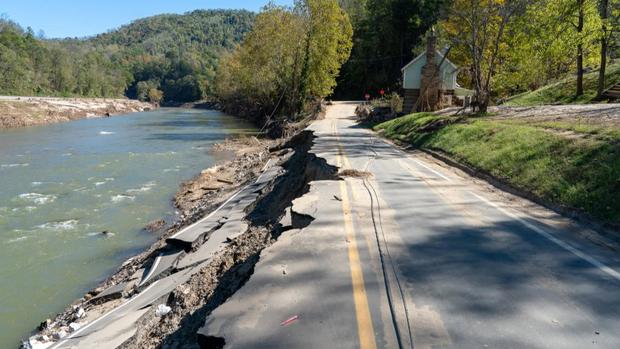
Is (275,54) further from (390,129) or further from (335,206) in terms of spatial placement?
(335,206)

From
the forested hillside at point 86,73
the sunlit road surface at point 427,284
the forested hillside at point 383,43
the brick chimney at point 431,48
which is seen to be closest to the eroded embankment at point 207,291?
the sunlit road surface at point 427,284

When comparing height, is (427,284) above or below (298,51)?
below

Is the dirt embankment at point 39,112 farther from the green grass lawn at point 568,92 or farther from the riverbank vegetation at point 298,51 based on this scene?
the green grass lawn at point 568,92

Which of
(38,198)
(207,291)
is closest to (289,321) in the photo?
(207,291)

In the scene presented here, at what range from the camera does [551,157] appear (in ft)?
37.8

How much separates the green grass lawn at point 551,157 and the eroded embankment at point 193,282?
4.60 meters

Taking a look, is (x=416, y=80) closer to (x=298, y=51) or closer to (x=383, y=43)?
(x=298, y=51)

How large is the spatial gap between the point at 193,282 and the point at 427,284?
3.91 meters

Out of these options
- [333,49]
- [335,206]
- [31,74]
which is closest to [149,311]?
[335,206]

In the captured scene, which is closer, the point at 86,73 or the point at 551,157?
the point at 551,157

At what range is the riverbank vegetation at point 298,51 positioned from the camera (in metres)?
43.3

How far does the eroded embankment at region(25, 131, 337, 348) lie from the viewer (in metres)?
6.10

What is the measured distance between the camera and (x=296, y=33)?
44.2m

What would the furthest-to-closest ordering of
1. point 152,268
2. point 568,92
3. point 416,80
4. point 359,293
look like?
point 416,80 < point 568,92 < point 152,268 < point 359,293
